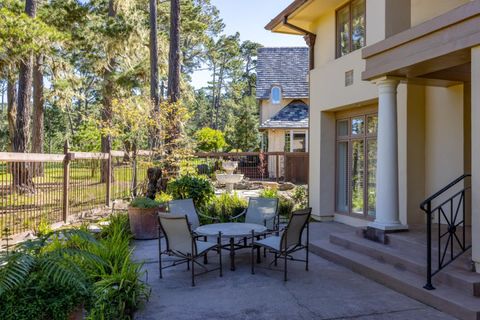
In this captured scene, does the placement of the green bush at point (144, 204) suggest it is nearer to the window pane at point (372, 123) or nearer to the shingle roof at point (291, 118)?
the window pane at point (372, 123)

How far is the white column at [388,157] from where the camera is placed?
6.31m

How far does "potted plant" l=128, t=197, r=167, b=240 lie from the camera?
26.7ft

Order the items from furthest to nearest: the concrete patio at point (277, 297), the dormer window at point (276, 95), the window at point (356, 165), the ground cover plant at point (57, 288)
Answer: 1. the dormer window at point (276, 95)
2. the window at point (356, 165)
3. the concrete patio at point (277, 297)
4. the ground cover plant at point (57, 288)

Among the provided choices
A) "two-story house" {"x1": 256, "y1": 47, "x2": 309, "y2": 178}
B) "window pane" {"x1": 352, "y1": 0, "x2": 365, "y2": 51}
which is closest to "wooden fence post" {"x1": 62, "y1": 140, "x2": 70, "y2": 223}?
"window pane" {"x1": 352, "y1": 0, "x2": 365, "y2": 51}

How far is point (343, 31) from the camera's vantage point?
9.53m

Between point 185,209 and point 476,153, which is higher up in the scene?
point 476,153

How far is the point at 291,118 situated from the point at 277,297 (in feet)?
57.9

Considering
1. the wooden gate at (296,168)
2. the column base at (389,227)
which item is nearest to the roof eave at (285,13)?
the column base at (389,227)

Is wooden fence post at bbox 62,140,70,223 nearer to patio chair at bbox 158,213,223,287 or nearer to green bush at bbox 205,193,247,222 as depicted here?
green bush at bbox 205,193,247,222

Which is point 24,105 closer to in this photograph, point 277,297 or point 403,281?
point 277,297

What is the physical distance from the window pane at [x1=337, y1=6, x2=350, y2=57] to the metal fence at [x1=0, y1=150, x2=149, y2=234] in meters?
6.00

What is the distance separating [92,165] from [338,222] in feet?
21.7

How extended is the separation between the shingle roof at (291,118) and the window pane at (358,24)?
11.8 metres

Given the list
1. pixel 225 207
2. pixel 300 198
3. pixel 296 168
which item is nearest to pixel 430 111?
pixel 225 207
